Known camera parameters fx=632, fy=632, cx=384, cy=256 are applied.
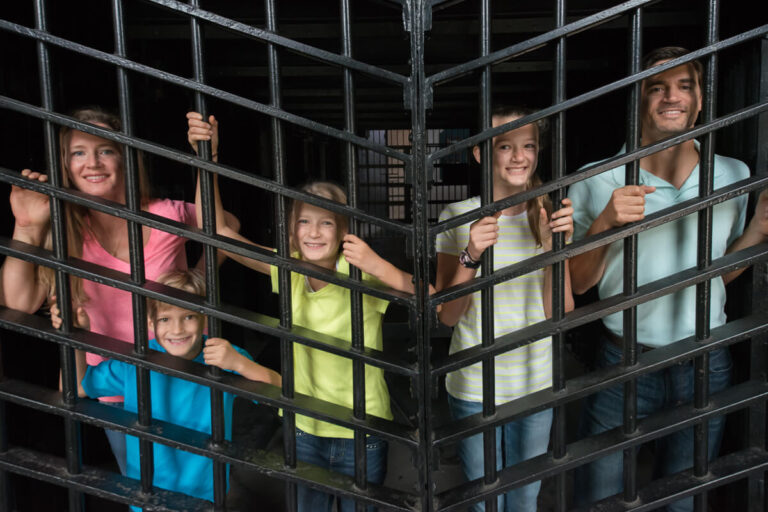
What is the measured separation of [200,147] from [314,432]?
0.96 m

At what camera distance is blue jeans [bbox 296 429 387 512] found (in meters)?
1.73

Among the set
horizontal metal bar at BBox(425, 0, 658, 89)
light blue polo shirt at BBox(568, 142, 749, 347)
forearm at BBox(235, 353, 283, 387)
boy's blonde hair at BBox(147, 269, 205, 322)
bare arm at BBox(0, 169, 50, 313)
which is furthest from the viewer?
boy's blonde hair at BBox(147, 269, 205, 322)

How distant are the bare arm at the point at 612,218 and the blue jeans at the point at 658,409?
317 millimetres

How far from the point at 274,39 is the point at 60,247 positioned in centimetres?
50

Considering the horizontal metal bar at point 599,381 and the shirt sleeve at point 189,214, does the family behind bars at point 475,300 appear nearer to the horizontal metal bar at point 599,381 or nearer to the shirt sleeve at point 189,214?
the shirt sleeve at point 189,214

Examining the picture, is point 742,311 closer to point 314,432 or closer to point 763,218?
point 763,218

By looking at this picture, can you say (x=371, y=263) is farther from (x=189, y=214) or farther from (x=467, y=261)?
(x=189, y=214)

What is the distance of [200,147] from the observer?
1051 mm

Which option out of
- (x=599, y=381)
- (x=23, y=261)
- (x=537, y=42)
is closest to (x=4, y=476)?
(x=23, y=261)

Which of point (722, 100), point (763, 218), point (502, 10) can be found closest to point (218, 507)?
point (763, 218)

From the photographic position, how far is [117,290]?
1799 mm

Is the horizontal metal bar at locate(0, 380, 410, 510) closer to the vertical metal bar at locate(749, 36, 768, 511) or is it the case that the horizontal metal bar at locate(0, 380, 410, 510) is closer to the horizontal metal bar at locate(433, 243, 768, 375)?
the horizontal metal bar at locate(433, 243, 768, 375)

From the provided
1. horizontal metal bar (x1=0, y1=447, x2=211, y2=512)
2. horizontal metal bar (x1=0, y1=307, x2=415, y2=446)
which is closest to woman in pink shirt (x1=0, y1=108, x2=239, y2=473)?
horizontal metal bar (x1=0, y1=307, x2=415, y2=446)

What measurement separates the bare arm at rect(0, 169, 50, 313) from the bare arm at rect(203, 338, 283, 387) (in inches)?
18.5
